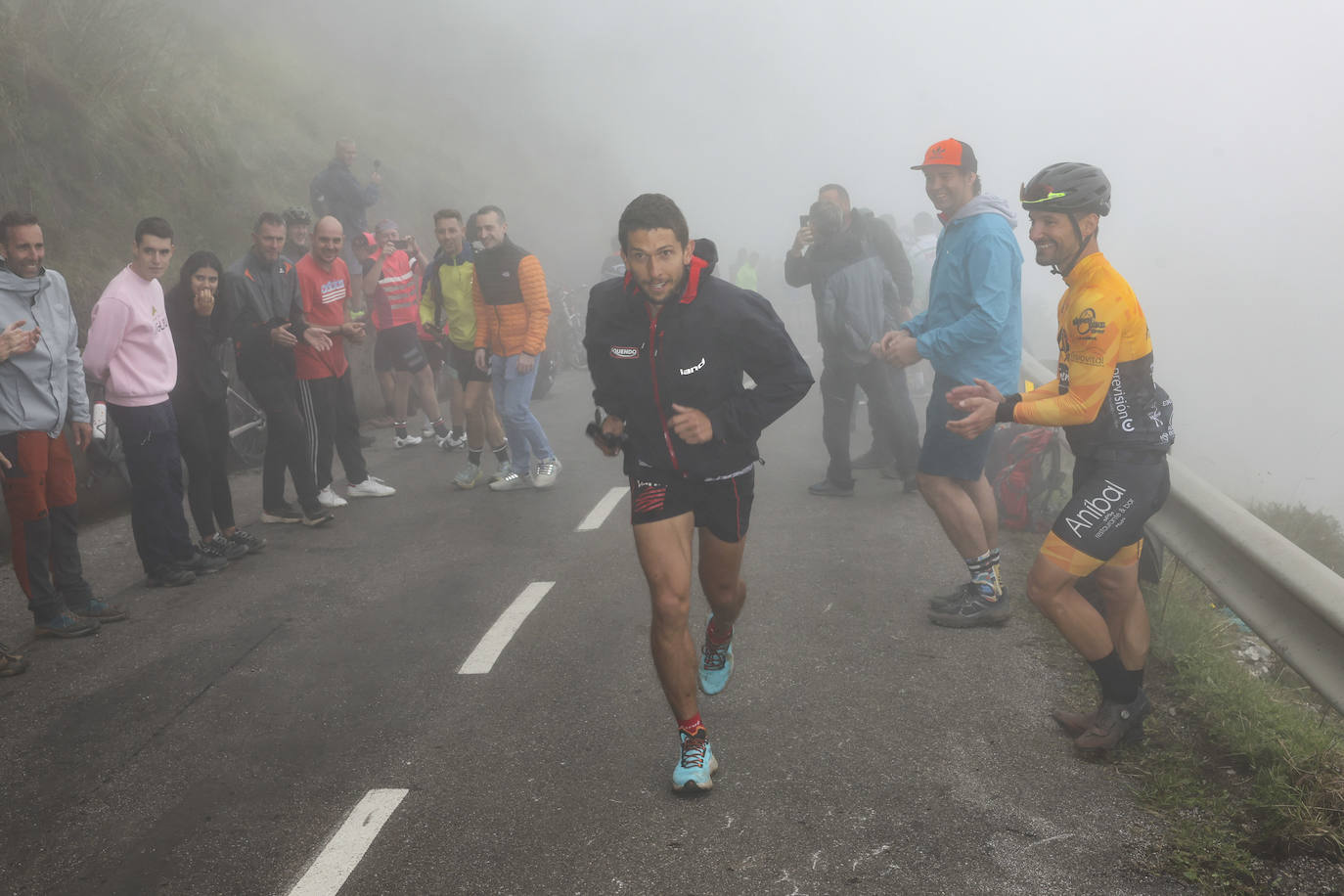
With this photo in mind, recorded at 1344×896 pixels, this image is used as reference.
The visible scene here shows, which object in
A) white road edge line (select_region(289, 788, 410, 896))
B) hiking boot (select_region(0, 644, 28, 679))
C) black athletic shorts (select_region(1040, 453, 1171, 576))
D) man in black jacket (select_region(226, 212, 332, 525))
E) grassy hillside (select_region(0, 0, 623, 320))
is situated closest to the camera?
white road edge line (select_region(289, 788, 410, 896))

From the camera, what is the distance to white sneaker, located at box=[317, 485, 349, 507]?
8.87m

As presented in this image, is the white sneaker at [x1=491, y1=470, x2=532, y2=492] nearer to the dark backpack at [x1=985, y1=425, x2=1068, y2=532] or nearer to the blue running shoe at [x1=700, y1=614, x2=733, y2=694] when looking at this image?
the dark backpack at [x1=985, y1=425, x2=1068, y2=532]

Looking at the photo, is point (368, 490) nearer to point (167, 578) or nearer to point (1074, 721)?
point (167, 578)

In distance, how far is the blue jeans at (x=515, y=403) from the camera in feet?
29.4

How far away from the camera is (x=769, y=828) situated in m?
3.71

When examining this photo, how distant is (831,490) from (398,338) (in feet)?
16.3

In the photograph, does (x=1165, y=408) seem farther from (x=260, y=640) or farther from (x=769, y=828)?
(x=260, y=640)

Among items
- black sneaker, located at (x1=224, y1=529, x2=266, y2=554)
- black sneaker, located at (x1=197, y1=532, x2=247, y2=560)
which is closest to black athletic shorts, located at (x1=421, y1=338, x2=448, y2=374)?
black sneaker, located at (x1=224, y1=529, x2=266, y2=554)

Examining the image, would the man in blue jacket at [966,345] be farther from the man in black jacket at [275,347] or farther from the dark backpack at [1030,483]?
the man in black jacket at [275,347]

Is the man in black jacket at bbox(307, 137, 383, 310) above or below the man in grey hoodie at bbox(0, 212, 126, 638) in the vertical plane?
above

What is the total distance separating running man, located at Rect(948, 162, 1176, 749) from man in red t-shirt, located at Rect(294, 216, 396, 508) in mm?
5742

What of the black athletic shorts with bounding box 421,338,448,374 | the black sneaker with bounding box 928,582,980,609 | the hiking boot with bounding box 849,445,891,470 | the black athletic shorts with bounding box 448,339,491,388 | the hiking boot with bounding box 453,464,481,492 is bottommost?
the hiking boot with bounding box 849,445,891,470

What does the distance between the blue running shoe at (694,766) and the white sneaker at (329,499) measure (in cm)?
553

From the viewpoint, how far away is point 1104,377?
4.00 metres
